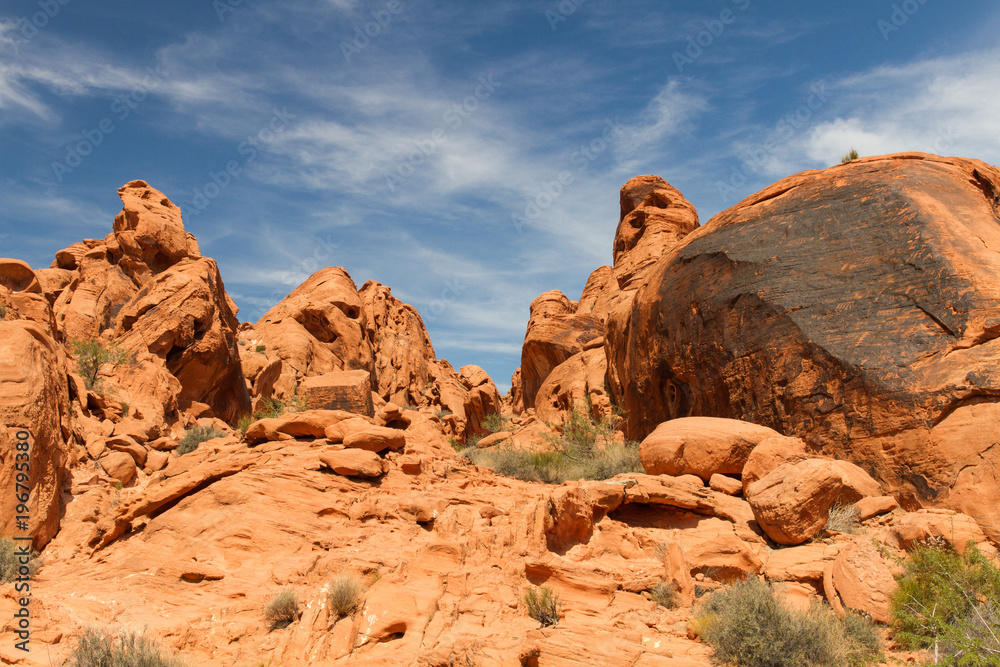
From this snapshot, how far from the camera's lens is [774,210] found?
11.8 metres

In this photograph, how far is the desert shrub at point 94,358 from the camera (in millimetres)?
12719

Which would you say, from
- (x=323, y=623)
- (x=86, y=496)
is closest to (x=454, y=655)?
(x=323, y=623)

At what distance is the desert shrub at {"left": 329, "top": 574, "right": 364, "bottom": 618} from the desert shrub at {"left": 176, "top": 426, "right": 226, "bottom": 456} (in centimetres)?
684

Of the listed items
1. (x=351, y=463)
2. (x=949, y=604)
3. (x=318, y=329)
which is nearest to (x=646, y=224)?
(x=318, y=329)

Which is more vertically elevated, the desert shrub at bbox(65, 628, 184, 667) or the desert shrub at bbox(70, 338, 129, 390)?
the desert shrub at bbox(70, 338, 129, 390)

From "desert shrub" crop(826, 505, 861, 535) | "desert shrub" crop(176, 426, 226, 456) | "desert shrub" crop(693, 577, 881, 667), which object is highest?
"desert shrub" crop(176, 426, 226, 456)

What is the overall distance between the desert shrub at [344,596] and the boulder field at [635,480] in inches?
3.7

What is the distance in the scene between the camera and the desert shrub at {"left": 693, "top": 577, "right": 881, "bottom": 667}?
18.1 ft

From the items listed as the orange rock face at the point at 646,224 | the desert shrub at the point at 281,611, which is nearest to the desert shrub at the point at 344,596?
the desert shrub at the point at 281,611

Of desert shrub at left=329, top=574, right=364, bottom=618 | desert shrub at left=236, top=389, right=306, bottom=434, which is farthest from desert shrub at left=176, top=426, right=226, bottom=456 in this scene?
desert shrub at left=329, top=574, right=364, bottom=618

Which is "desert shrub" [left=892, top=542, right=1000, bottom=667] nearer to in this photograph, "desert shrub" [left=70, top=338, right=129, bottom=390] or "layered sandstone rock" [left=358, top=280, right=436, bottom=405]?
"desert shrub" [left=70, top=338, right=129, bottom=390]

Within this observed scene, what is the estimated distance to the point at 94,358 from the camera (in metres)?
13.3

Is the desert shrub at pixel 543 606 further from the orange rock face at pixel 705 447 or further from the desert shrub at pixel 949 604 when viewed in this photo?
the orange rock face at pixel 705 447

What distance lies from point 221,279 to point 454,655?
17232mm
